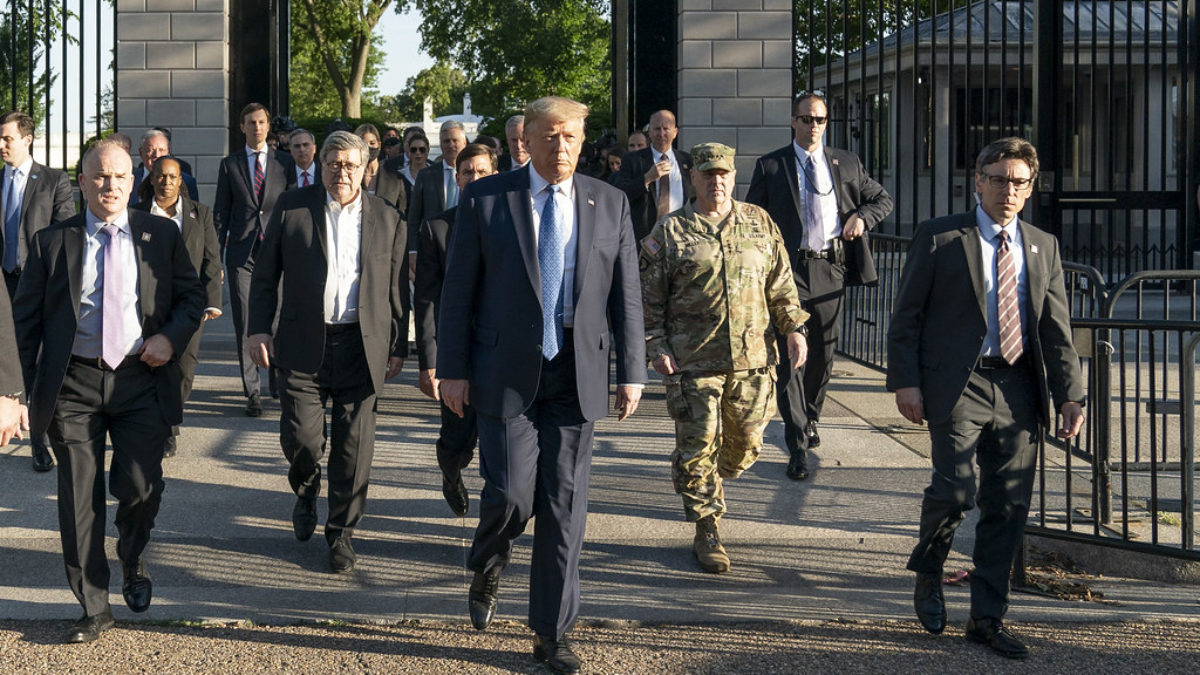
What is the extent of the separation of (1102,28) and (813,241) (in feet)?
60.9

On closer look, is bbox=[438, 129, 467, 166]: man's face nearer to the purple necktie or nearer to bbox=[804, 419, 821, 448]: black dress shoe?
bbox=[804, 419, 821, 448]: black dress shoe

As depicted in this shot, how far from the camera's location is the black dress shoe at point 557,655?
4.97 m

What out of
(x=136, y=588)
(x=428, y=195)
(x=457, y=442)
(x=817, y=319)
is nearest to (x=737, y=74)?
(x=428, y=195)

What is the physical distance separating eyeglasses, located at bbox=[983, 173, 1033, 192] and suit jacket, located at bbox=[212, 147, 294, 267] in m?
6.10

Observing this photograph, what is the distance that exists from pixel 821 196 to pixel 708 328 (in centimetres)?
238

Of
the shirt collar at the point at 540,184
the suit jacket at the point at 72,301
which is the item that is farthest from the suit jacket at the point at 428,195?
the shirt collar at the point at 540,184

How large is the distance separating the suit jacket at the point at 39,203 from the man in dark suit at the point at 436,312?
100 inches

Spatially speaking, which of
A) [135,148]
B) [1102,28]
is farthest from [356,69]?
[135,148]

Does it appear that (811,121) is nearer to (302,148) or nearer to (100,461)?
(302,148)

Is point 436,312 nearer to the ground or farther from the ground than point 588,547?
farther from the ground

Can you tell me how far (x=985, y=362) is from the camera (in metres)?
5.41

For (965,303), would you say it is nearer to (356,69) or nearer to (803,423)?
(803,423)

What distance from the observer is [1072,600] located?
5.92 m

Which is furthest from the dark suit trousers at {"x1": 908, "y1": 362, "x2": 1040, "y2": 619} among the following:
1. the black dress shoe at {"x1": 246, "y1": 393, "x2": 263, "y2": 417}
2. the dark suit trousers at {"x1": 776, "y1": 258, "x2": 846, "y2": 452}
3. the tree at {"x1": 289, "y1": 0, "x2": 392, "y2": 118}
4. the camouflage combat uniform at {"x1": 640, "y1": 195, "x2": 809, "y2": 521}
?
the tree at {"x1": 289, "y1": 0, "x2": 392, "y2": 118}
